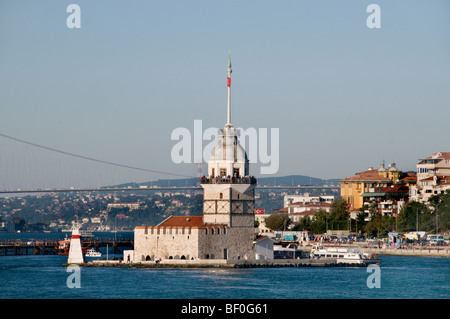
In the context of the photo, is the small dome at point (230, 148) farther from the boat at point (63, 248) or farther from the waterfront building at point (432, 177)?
the waterfront building at point (432, 177)

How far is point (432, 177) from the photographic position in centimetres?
12288

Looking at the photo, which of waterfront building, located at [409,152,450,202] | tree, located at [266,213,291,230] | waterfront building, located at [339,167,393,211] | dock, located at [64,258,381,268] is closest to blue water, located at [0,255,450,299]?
dock, located at [64,258,381,268]

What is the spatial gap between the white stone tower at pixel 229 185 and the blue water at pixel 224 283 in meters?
4.09

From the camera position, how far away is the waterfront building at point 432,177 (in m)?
120

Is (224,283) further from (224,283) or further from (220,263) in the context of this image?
(220,263)

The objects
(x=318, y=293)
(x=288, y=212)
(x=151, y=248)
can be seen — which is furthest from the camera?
(x=288, y=212)

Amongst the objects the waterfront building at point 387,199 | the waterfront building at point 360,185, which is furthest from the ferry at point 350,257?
the waterfront building at point 360,185

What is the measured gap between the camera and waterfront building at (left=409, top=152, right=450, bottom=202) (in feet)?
395

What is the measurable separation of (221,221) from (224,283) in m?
12.2

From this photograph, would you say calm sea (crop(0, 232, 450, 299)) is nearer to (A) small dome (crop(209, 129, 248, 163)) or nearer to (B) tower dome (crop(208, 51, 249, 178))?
(B) tower dome (crop(208, 51, 249, 178))
